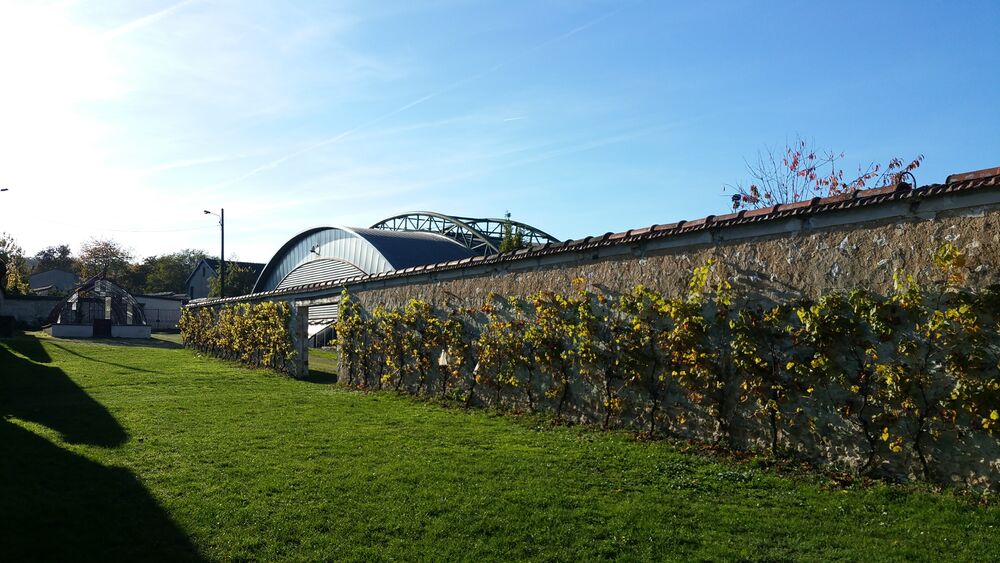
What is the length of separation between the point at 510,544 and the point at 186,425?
21.0 feet

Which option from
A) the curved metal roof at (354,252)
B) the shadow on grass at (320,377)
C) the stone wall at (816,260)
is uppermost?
the curved metal roof at (354,252)

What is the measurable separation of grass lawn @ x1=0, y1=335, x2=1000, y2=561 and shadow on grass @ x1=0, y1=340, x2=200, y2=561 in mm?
21

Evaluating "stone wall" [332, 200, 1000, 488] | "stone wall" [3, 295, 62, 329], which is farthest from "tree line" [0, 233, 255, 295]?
"stone wall" [332, 200, 1000, 488]

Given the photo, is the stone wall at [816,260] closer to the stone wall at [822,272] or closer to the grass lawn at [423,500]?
the stone wall at [822,272]

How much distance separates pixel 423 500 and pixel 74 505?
281cm

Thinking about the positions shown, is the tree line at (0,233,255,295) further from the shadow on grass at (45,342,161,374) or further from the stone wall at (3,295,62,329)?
the shadow on grass at (45,342,161,374)

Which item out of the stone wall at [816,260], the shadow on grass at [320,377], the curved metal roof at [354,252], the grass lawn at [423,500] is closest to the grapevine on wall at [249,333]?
the shadow on grass at [320,377]

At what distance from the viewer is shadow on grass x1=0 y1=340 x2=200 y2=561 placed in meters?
4.78

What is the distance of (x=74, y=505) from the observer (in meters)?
5.72

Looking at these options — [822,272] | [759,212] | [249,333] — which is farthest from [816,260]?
[249,333]

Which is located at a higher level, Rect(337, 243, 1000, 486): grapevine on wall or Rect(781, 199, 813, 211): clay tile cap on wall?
Rect(781, 199, 813, 211): clay tile cap on wall

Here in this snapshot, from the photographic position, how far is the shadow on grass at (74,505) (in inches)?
188

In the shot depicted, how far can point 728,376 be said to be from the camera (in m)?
7.58

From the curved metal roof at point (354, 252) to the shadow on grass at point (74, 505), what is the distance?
22.1 m
